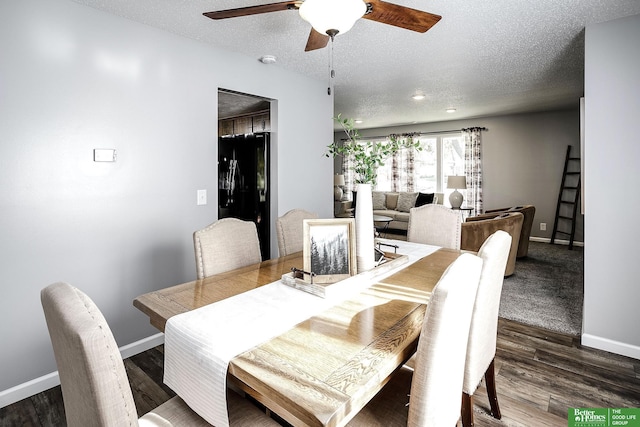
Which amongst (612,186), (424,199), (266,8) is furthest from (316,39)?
(424,199)

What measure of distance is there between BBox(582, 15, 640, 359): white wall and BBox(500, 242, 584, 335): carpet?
0.37 m

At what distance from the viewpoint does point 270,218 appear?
139 inches

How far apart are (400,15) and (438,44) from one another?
1.55m

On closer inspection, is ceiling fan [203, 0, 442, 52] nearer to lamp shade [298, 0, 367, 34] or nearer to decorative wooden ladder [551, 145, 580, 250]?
lamp shade [298, 0, 367, 34]

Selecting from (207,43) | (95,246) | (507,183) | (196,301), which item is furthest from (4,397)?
(507,183)

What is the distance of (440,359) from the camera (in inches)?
39.0

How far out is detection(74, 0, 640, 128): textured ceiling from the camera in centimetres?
231

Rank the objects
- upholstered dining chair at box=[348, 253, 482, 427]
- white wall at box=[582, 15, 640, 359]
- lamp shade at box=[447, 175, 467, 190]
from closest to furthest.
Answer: upholstered dining chair at box=[348, 253, 482, 427]
white wall at box=[582, 15, 640, 359]
lamp shade at box=[447, 175, 467, 190]

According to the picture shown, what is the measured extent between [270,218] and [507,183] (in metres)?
5.42

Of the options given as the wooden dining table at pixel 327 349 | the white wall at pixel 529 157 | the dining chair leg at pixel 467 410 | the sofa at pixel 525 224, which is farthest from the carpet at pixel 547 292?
the wooden dining table at pixel 327 349

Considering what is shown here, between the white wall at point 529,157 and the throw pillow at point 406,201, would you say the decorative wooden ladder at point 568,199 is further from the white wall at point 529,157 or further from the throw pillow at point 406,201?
the throw pillow at point 406,201

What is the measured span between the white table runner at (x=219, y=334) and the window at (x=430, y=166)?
664 centimetres

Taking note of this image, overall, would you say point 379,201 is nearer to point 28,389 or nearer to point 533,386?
point 533,386

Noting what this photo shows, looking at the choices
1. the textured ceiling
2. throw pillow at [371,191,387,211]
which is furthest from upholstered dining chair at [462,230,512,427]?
throw pillow at [371,191,387,211]
